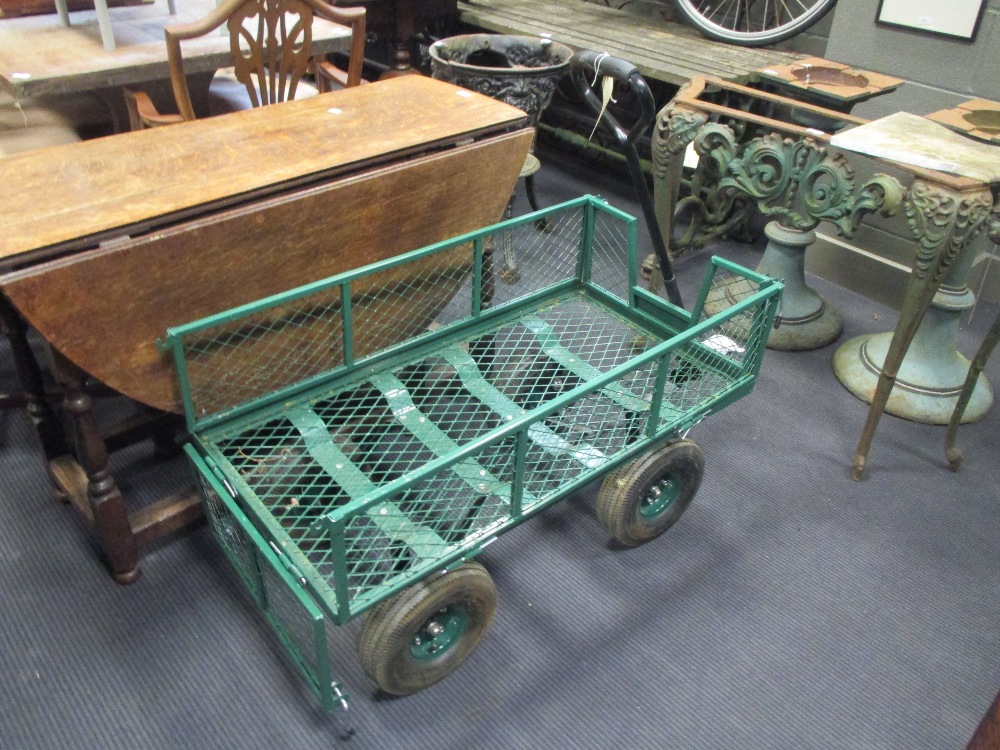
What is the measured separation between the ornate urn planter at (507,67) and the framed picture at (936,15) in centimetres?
105

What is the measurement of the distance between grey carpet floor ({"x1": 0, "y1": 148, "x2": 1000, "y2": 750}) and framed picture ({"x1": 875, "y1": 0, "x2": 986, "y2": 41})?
4.43ft

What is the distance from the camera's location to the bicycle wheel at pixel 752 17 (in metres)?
3.05

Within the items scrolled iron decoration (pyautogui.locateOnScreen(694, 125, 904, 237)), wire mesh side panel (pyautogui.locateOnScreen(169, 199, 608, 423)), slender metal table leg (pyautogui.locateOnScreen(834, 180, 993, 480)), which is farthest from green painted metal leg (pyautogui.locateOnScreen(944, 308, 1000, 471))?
wire mesh side panel (pyautogui.locateOnScreen(169, 199, 608, 423))

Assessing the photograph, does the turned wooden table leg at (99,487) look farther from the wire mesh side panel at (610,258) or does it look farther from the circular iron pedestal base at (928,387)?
the circular iron pedestal base at (928,387)

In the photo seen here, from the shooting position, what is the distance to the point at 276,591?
1.51 meters

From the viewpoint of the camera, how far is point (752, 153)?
2.16 meters

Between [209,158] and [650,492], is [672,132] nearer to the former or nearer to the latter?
[650,492]

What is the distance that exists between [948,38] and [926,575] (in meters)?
1.70

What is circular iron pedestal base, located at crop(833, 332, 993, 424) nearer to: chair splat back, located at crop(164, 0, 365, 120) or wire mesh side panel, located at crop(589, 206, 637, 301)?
wire mesh side panel, located at crop(589, 206, 637, 301)

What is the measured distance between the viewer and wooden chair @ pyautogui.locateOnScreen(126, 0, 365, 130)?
2.11 m

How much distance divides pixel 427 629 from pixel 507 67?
1.83 m

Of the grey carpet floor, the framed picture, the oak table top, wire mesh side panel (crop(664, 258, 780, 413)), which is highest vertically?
the framed picture

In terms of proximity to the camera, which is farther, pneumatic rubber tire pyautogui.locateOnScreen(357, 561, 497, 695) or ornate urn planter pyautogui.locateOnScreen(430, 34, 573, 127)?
ornate urn planter pyautogui.locateOnScreen(430, 34, 573, 127)

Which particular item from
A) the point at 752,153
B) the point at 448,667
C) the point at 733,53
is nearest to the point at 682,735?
the point at 448,667
